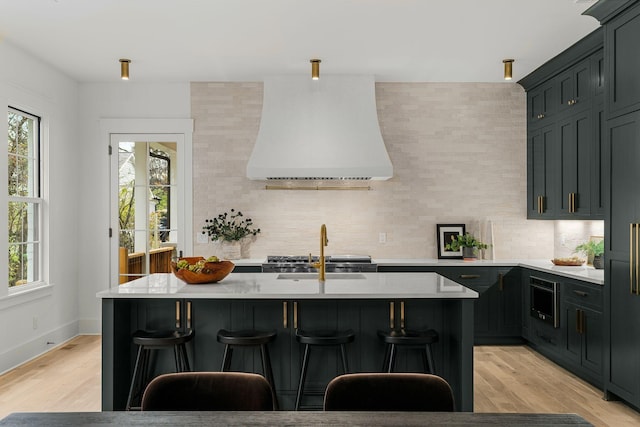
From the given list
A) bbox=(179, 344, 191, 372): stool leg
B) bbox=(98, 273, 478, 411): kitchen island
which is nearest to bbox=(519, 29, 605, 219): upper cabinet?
bbox=(98, 273, 478, 411): kitchen island

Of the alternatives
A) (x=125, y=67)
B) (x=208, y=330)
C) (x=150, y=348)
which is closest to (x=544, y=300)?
(x=208, y=330)

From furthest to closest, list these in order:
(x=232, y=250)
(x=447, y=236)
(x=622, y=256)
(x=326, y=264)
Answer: (x=447, y=236) < (x=232, y=250) < (x=326, y=264) < (x=622, y=256)

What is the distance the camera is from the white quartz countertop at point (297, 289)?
333 centimetres

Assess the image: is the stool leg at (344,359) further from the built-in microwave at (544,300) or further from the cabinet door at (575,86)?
the cabinet door at (575,86)

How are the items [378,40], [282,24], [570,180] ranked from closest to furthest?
[282,24], [378,40], [570,180]

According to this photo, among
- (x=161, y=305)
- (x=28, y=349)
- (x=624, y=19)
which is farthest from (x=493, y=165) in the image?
(x=28, y=349)

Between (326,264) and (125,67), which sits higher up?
(125,67)

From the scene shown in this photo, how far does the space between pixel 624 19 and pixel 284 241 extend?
382 centimetres

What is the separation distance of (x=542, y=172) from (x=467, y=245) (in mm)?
1067

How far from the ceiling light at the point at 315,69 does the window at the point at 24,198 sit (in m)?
2.72

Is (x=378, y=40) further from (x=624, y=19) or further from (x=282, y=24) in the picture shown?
(x=624, y=19)

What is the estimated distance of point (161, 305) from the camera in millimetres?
3725

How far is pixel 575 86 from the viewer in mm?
5121

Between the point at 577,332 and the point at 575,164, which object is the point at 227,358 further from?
the point at 575,164
